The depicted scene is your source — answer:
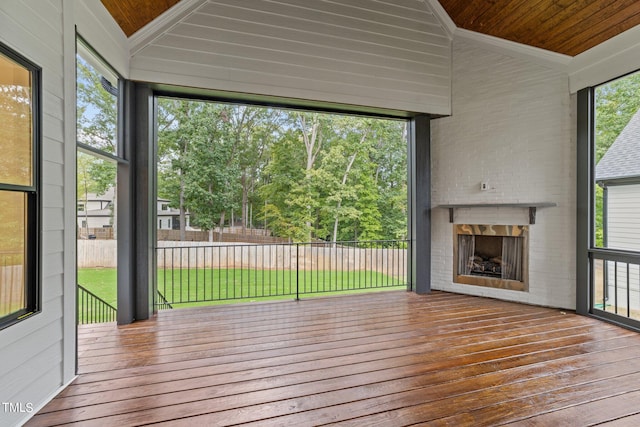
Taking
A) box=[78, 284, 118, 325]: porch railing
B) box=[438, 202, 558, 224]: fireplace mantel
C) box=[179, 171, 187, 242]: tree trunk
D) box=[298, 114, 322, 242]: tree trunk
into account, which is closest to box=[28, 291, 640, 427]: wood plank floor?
box=[438, 202, 558, 224]: fireplace mantel

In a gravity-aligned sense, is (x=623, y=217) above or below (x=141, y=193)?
below

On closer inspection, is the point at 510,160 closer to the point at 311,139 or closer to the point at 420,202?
the point at 420,202

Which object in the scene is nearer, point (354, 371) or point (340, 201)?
point (354, 371)

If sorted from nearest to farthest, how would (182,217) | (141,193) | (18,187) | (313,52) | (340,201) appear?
1. (18,187)
2. (141,193)
3. (313,52)
4. (182,217)
5. (340,201)

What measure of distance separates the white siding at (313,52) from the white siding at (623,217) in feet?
7.86

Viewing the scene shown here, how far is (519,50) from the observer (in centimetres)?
432

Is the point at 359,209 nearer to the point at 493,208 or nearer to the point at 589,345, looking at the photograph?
the point at 493,208

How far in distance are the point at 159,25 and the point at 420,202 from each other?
4173mm

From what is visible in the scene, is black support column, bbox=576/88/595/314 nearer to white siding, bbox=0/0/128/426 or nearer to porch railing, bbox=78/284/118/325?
white siding, bbox=0/0/128/426

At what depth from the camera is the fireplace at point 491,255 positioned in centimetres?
443

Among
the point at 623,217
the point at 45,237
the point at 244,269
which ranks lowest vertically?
the point at 244,269

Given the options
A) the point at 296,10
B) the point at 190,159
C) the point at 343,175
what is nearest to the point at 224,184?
the point at 190,159

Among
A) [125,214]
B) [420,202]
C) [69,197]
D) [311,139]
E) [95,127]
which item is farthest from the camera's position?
[311,139]

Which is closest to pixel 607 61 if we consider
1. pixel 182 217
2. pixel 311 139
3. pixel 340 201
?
pixel 340 201
